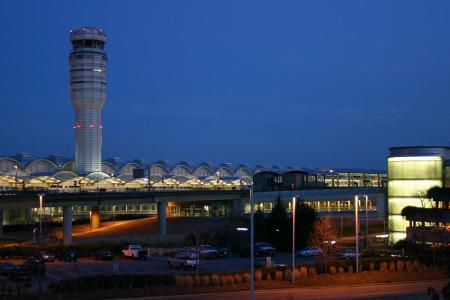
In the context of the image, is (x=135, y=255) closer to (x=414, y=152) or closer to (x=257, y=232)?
(x=257, y=232)

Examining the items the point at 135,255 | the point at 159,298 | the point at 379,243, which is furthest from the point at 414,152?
the point at 159,298

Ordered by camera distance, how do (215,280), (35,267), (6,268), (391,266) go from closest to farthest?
(215,280) → (391,266) → (6,268) → (35,267)

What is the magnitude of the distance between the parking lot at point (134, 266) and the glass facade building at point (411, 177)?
13.0 meters

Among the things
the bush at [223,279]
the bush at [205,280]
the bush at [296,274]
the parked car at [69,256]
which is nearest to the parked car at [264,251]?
the parked car at [69,256]

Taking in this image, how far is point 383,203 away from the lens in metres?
102

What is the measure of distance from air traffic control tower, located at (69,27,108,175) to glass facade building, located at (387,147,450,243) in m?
101

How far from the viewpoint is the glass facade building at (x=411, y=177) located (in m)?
67.2

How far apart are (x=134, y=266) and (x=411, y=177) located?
29683 millimetres

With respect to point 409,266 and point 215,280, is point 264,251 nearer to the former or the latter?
point 409,266

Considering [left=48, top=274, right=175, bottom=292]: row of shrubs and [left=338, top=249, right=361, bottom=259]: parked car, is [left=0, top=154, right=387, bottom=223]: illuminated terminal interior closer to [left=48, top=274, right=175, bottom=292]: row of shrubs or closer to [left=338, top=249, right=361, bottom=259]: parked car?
[left=338, top=249, right=361, bottom=259]: parked car

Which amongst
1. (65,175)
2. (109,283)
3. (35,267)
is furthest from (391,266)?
(65,175)

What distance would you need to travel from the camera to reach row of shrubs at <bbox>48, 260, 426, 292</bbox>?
34.6 meters

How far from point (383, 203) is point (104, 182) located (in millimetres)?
69724

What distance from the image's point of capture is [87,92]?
158m
